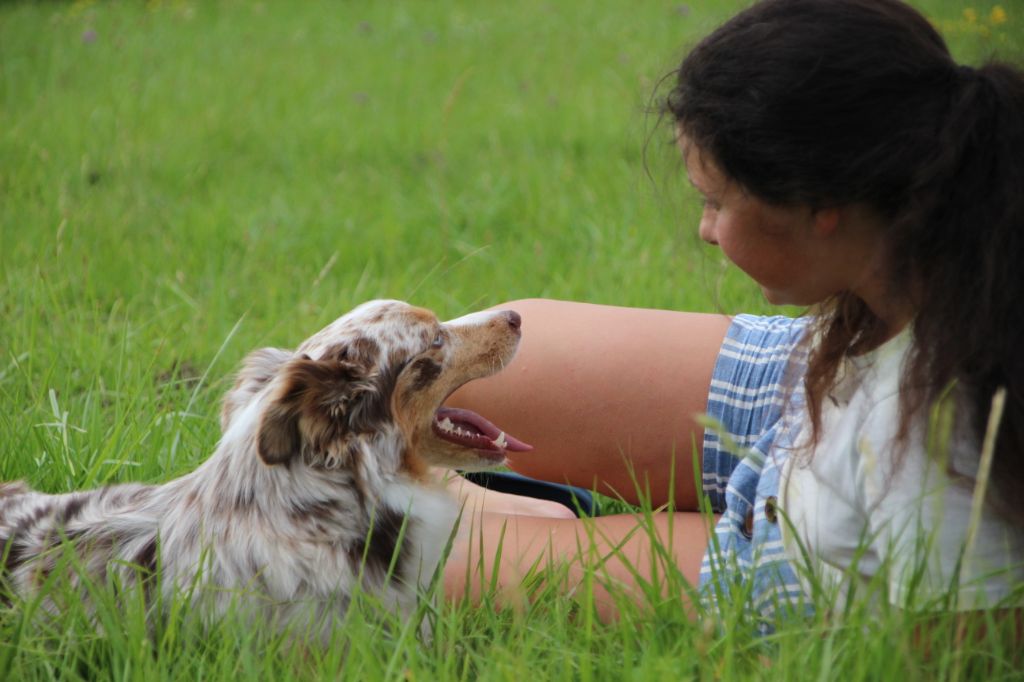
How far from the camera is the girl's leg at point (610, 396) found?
2986mm

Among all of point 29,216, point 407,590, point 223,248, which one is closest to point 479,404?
point 407,590

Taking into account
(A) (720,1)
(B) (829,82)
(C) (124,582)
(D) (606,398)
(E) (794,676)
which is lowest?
(C) (124,582)

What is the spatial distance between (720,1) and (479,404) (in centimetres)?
800

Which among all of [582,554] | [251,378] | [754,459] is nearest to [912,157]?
[754,459]

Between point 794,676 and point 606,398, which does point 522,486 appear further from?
point 794,676

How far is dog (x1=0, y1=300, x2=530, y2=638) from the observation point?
2377mm

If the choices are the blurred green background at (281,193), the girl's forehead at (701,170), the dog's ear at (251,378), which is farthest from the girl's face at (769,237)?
the dog's ear at (251,378)

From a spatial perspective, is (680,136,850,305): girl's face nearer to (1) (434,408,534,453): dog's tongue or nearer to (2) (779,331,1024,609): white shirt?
(2) (779,331,1024,609): white shirt

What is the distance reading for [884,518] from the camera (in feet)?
6.72

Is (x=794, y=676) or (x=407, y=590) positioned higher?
(x=794, y=676)

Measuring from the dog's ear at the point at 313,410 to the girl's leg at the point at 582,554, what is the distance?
39 centimetres

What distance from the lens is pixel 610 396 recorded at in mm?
3043

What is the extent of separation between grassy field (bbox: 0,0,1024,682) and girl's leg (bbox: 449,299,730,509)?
266mm

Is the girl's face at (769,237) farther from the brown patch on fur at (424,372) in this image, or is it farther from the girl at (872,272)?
the brown patch on fur at (424,372)
